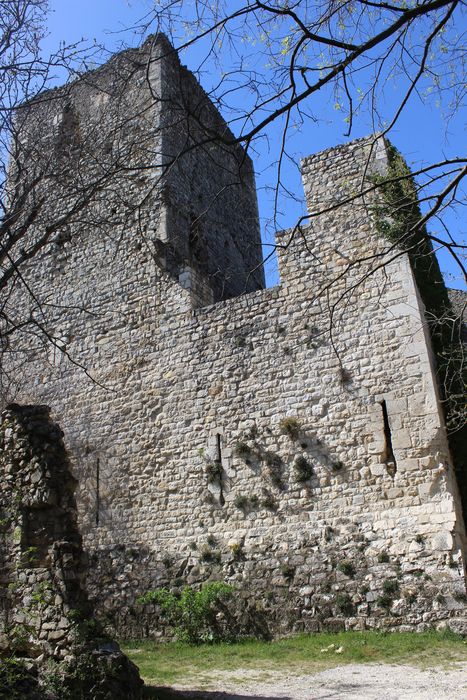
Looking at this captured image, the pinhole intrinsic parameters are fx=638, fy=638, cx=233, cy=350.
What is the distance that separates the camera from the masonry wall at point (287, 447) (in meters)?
8.50

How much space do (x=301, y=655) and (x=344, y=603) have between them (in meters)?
1.18

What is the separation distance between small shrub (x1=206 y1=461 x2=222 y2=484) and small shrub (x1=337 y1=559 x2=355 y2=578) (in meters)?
2.35

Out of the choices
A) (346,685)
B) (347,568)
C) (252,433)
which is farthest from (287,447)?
(346,685)

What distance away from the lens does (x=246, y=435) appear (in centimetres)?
1004

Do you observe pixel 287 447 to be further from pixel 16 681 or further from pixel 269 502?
pixel 16 681

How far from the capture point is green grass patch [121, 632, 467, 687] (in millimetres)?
6773

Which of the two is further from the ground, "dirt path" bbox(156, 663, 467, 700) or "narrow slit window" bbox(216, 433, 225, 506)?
"narrow slit window" bbox(216, 433, 225, 506)

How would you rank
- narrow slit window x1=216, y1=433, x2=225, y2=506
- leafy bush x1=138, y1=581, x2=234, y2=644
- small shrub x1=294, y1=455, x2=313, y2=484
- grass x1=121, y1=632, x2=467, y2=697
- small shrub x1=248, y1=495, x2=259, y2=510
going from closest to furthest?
1. grass x1=121, y1=632, x2=467, y2=697
2. leafy bush x1=138, y1=581, x2=234, y2=644
3. small shrub x1=294, y1=455, x2=313, y2=484
4. small shrub x1=248, y1=495, x2=259, y2=510
5. narrow slit window x1=216, y1=433, x2=225, y2=506

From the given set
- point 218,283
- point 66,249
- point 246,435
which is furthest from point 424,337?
point 66,249

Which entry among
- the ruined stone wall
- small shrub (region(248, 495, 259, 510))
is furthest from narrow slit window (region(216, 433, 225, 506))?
the ruined stone wall

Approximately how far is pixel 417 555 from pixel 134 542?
4648mm

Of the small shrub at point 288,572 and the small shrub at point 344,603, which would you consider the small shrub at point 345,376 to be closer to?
the small shrub at point 288,572

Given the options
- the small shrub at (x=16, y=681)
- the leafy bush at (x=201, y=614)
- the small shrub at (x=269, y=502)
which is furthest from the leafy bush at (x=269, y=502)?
the small shrub at (x=16, y=681)

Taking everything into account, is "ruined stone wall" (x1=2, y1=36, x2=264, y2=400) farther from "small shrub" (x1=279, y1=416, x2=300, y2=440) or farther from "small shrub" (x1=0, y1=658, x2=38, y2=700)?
"small shrub" (x1=0, y1=658, x2=38, y2=700)
